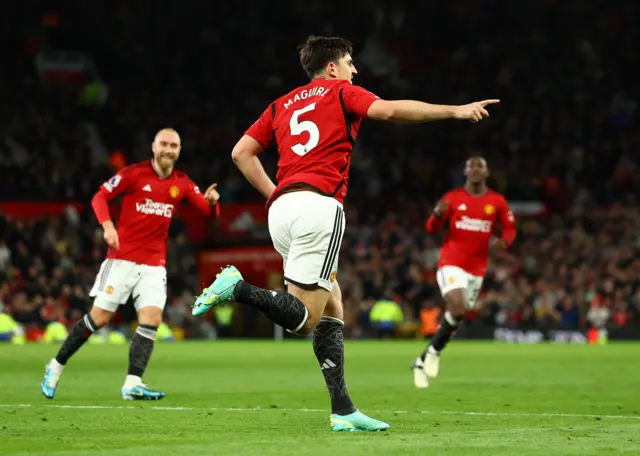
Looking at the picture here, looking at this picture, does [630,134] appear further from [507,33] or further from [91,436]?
[91,436]

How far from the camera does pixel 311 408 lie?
10148 millimetres

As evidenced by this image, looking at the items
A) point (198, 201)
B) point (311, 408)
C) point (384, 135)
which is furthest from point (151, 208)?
point (384, 135)

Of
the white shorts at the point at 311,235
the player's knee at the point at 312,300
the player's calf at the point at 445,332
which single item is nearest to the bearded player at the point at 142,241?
the player's calf at the point at 445,332

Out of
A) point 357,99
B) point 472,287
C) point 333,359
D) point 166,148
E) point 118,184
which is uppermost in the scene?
point 166,148

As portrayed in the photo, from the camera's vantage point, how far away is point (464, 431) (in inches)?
314

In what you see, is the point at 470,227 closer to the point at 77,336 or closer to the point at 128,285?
the point at 128,285

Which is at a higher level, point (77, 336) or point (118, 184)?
point (118, 184)

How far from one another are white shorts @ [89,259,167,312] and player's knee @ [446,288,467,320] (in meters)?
3.89

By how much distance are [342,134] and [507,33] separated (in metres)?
33.1

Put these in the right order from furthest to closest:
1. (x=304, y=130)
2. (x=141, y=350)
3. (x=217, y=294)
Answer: (x=141, y=350)
(x=304, y=130)
(x=217, y=294)

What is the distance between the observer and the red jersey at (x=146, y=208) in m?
12.1

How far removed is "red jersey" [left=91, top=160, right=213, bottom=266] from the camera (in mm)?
12078

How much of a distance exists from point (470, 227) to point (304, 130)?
24.8ft

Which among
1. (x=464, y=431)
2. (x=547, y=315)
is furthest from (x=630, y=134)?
(x=464, y=431)
